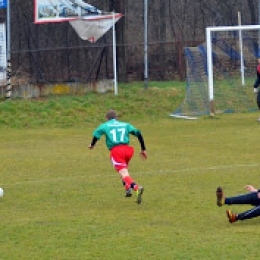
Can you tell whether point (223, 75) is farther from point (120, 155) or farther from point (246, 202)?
point (246, 202)

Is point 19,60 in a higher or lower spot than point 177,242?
higher

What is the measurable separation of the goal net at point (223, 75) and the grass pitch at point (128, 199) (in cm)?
395

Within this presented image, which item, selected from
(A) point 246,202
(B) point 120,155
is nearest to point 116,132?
(B) point 120,155

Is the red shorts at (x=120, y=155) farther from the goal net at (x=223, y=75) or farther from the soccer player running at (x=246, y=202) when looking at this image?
the goal net at (x=223, y=75)

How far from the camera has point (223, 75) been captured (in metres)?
26.2

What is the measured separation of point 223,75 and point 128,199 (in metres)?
15.2

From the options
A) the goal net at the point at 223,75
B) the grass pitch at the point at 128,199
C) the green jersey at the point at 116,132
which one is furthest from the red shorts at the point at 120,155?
the goal net at the point at 223,75

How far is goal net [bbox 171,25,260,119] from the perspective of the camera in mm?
25562

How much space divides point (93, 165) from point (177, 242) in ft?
24.4

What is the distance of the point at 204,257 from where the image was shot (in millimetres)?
7840

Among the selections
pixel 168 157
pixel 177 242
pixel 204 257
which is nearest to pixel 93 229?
pixel 177 242

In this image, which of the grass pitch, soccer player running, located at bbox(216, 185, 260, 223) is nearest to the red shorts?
the grass pitch

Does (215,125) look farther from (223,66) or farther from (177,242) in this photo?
(177,242)

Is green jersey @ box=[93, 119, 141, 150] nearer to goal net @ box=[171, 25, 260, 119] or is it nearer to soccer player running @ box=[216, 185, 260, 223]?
soccer player running @ box=[216, 185, 260, 223]
